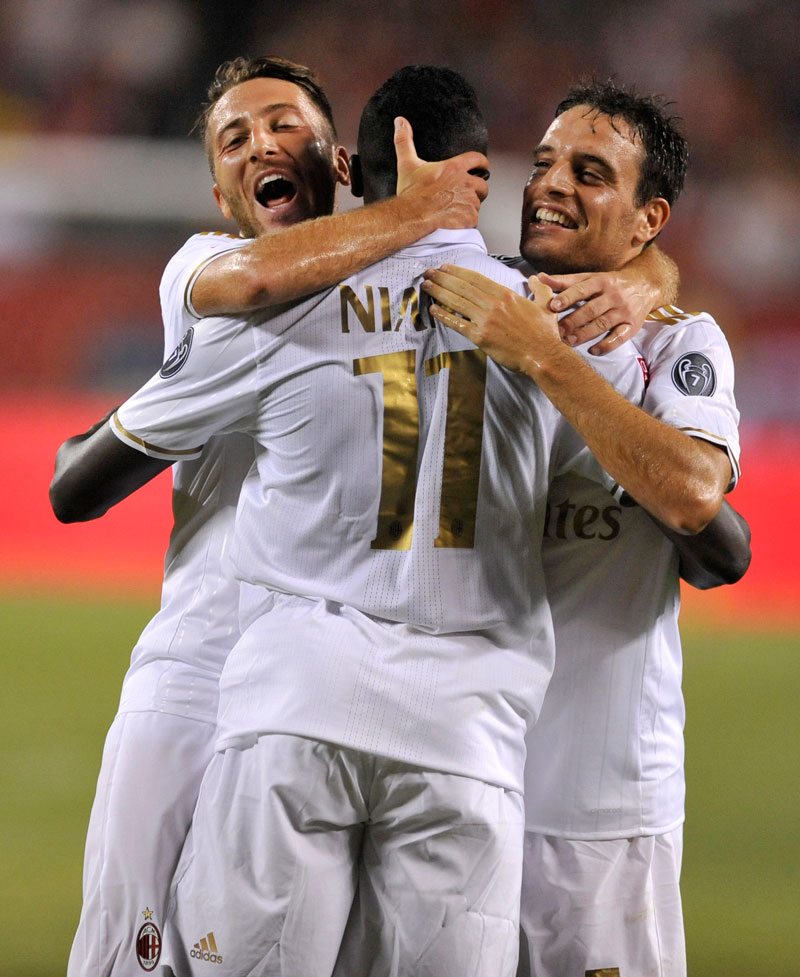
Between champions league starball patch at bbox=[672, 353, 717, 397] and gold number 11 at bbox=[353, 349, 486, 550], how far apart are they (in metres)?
0.39

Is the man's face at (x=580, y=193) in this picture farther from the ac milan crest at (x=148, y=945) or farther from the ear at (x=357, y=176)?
the ac milan crest at (x=148, y=945)

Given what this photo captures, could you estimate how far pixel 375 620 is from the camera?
215cm

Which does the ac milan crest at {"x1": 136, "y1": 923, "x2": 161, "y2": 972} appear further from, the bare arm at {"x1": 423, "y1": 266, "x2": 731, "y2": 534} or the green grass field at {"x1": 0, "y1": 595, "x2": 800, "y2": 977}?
the green grass field at {"x1": 0, "y1": 595, "x2": 800, "y2": 977}

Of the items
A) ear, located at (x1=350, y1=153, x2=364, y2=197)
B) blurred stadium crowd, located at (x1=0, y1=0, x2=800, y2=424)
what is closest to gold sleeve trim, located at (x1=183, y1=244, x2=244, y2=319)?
ear, located at (x1=350, y1=153, x2=364, y2=197)

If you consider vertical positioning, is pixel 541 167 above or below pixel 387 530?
above

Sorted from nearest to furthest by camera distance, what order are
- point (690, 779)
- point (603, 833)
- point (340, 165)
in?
1. point (603, 833)
2. point (340, 165)
3. point (690, 779)

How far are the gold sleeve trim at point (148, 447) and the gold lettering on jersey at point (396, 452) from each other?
1.39 ft

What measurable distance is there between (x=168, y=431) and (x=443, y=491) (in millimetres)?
534

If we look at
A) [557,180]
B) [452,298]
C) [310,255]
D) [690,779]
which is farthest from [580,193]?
[690,779]

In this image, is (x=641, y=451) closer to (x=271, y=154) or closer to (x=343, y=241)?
(x=343, y=241)

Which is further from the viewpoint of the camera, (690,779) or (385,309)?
(690,779)

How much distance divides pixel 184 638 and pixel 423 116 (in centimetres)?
112

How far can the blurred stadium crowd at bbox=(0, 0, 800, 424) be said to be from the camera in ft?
46.9

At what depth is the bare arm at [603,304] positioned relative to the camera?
2.36m
